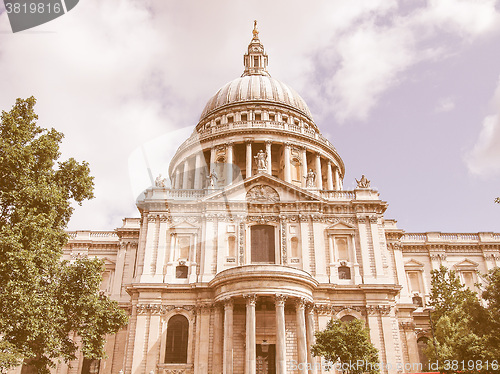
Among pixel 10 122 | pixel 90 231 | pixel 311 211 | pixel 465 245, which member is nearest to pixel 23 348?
pixel 10 122

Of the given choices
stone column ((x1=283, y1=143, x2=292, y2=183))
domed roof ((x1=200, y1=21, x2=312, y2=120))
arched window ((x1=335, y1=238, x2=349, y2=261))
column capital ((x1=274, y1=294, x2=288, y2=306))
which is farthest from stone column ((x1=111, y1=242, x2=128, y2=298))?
domed roof ((x1=200, y1=21, x2=312, y2=120))

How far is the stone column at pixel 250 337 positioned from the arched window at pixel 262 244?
5.73 metres

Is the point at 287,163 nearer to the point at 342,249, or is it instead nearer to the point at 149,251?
the point at 342,249

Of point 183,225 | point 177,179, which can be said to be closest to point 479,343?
point 183,225

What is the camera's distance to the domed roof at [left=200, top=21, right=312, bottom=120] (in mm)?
57188

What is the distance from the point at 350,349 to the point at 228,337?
28.0 ft

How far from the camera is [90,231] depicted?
45562 mm

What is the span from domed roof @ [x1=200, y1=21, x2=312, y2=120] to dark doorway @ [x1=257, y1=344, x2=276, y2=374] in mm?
33070

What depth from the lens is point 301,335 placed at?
1170 inches

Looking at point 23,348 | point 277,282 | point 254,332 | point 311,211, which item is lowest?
point 23,348

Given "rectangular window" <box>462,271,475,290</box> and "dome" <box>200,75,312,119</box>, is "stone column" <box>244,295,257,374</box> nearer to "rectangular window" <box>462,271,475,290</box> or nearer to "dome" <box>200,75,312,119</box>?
"rectangular window" <box>462,271,475,290</box>

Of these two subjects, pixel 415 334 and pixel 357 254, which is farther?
pixel 415 334

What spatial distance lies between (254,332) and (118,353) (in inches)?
580

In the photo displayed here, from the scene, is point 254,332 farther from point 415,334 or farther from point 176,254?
point 415,334
